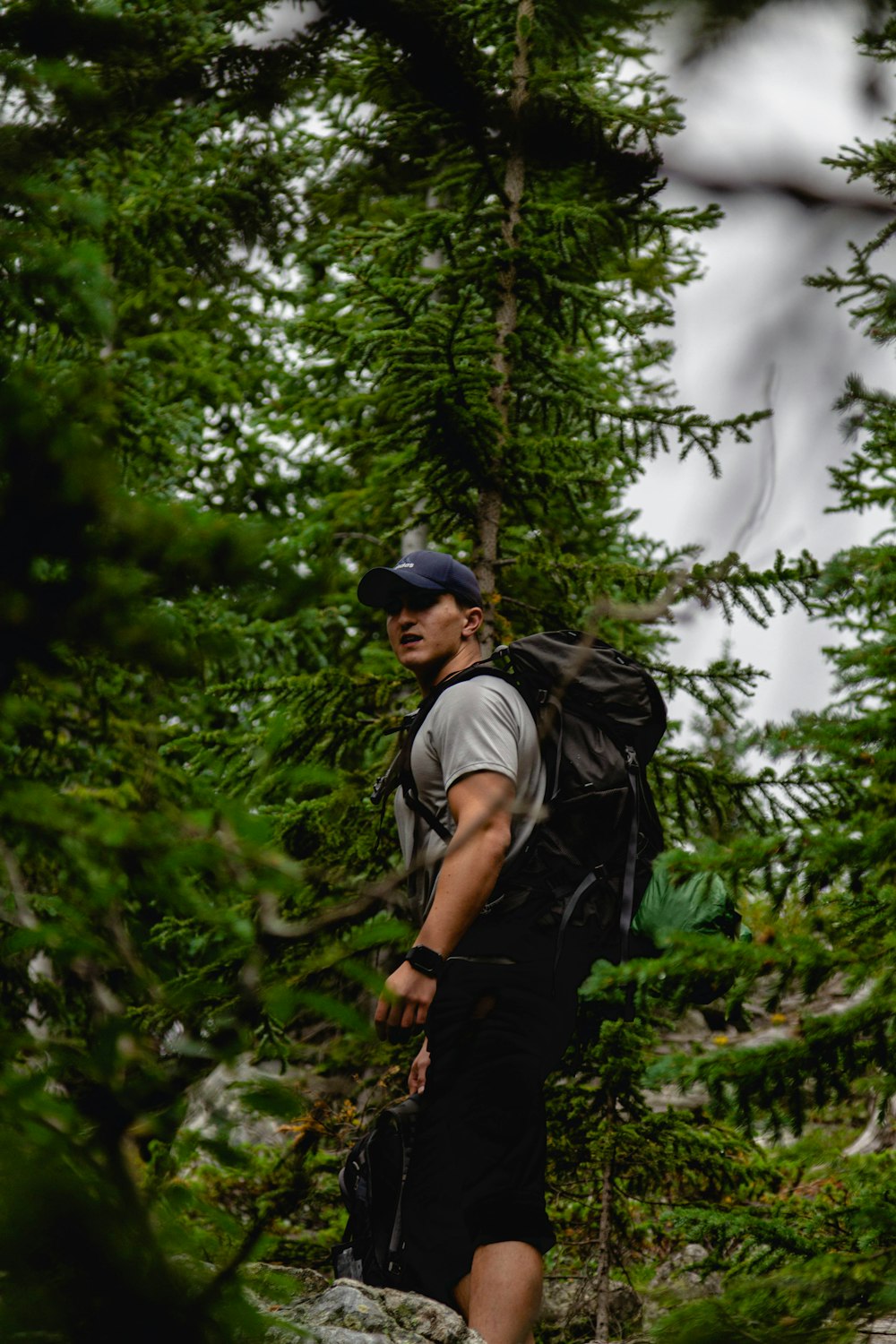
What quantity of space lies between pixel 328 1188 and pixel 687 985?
3.59 m

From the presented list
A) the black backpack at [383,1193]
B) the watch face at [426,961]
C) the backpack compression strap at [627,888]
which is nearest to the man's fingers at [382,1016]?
the watch face at [426,961]

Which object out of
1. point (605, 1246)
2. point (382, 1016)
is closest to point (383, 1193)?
point (382, 1016)

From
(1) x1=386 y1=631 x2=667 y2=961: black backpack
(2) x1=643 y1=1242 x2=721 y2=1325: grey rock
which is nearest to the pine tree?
(1) x1=386 y1=631 x2=667 y2=961: black backpack

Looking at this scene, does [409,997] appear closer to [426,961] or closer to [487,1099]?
[426,961]

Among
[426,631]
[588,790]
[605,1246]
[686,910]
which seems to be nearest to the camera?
[686,910]

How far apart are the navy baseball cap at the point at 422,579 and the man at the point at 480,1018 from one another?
0.43 metres

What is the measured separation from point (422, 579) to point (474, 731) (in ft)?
2.62

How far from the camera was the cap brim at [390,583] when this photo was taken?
3.92 metres

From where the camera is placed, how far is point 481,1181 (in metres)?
3.17

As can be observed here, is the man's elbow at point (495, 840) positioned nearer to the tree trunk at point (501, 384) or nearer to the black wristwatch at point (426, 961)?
the black wristwatch at point (426, 961)

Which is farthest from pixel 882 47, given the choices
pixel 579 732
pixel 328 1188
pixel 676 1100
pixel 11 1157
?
pixel 676 1100

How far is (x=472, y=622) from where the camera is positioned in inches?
159

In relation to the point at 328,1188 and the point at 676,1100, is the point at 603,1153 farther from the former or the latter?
the point at 676,1100

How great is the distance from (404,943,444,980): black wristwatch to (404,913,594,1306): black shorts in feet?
0.68
